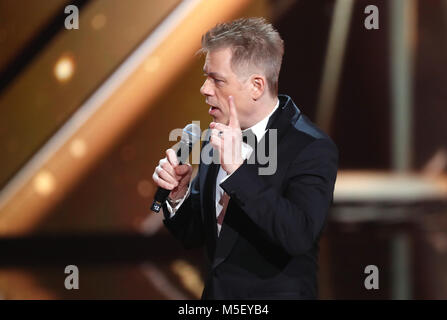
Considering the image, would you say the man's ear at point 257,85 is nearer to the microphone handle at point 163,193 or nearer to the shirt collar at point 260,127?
the shirt collar at point 260,127

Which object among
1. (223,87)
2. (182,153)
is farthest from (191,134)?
(223,87)

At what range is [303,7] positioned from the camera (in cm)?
440

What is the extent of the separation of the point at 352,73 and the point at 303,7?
0.64m

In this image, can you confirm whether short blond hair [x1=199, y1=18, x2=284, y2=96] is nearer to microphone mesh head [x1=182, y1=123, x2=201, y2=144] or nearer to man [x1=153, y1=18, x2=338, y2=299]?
man [x1=153, y1=18, x2=338, y2=299]

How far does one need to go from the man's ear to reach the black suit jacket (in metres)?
0.06

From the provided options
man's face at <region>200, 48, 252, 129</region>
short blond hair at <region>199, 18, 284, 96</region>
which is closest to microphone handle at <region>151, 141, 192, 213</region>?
man's face at <region>200, 48, 252, 129</region>

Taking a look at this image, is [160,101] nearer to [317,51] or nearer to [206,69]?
[317,51]

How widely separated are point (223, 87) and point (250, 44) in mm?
106

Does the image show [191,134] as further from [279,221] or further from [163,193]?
[279,221]

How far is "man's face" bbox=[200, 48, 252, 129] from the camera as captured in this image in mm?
1255

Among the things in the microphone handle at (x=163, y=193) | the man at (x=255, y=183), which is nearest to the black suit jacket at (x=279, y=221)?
the man at (x=255, y=183)

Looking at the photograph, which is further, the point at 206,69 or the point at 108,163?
the point at 108,163
